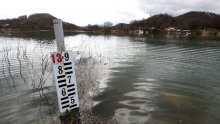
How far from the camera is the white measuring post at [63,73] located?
12.1 feet

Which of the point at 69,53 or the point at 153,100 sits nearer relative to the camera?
the point at 69,53

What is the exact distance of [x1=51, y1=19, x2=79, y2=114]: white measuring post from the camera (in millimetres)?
3688

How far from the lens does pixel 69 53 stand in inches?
151

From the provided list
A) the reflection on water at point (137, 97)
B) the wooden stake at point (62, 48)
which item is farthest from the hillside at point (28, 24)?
the wooden stake at point (62, 48)

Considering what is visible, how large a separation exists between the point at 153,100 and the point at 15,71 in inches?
359

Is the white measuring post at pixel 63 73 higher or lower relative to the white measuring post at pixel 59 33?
lower

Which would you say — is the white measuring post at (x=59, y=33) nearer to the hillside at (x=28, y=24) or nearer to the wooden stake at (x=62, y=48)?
the wooden stake at (x=62, y=48)

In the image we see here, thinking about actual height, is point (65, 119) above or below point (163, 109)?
above

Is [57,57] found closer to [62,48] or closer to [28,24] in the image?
[62,48]

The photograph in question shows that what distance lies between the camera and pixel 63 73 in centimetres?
379

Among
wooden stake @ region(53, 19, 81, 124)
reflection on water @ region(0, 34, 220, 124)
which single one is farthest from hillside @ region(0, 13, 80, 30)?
wooden stake @ region(53, 19, 81, 124)

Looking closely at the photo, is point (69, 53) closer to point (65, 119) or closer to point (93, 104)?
point (65, 119)

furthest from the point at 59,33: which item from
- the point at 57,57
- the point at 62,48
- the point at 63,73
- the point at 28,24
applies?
the point at 28,24

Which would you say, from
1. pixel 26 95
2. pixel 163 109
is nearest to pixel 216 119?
pixel 163 109
